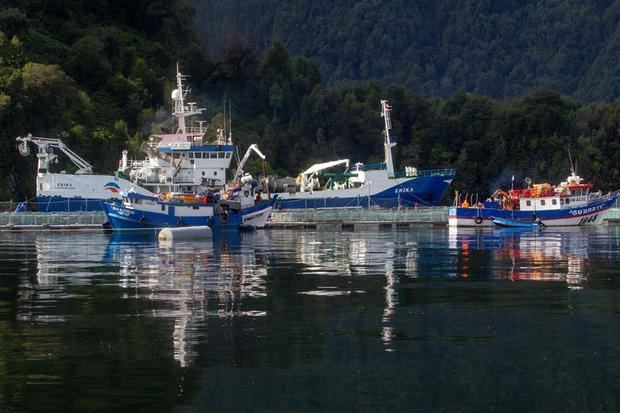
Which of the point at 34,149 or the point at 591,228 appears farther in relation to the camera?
the point at 34,149

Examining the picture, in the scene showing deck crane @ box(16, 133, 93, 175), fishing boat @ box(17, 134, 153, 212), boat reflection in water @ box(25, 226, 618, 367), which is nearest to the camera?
boat reflection in water @ box(25, 226, 618, 367)

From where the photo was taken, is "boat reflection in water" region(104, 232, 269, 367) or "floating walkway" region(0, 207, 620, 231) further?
"floating walkway" region(0, 207, 620, 231)

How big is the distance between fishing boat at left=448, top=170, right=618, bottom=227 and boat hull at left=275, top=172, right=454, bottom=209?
1899 centimetres

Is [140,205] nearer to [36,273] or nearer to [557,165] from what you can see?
[36,273]

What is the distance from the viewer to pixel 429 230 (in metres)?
84.8

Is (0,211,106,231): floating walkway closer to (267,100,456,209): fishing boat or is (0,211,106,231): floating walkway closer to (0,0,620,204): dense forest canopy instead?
(267,100,456,209): fishing boat

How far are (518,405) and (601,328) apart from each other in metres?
8.10

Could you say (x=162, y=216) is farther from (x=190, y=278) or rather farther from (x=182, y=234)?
(x=190, y=278)

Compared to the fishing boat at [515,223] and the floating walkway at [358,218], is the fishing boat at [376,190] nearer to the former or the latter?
the floating walkway at [358,218]

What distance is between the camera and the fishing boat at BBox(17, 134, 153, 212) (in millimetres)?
97750

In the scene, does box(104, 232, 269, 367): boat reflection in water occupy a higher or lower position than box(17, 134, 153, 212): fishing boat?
lower

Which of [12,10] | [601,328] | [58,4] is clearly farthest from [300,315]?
[58,4]

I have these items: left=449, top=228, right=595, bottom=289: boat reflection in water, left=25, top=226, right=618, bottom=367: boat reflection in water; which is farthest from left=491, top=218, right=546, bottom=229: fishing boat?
left=25, top=226, right=618, bottom=367: boat reflection in water

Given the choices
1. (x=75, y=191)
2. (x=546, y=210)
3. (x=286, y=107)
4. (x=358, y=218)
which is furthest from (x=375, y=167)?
(x=286, y=107)
